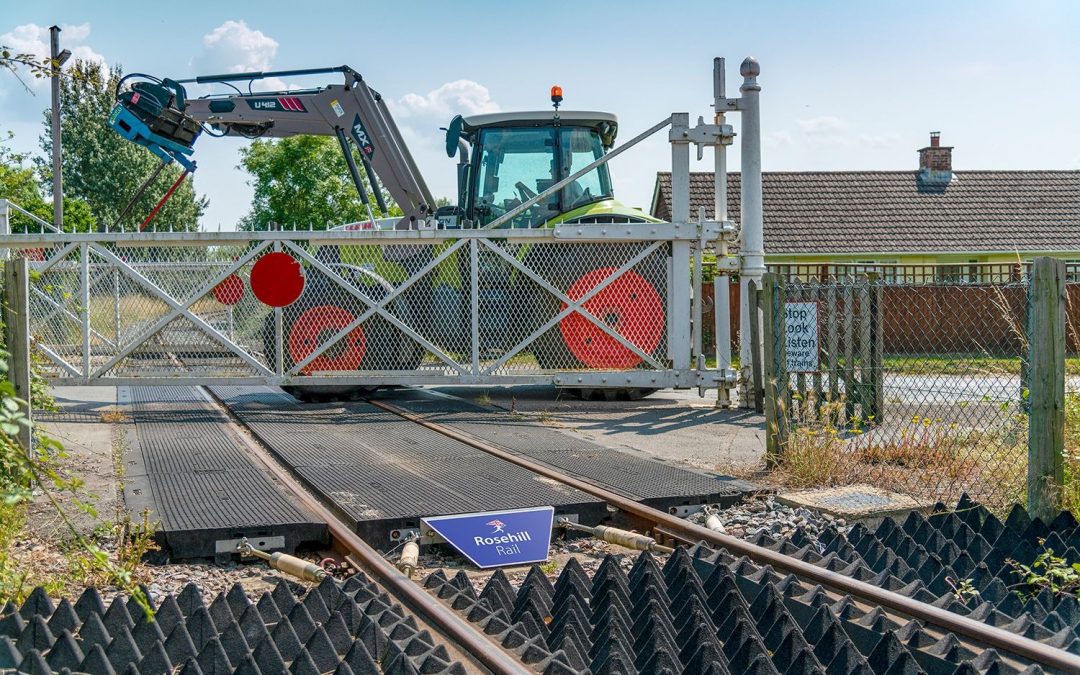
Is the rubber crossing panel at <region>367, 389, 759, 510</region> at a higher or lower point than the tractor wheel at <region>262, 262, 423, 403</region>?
lower

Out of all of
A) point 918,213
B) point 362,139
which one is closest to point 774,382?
point 362,139

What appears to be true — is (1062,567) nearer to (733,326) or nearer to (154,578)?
(154,578)

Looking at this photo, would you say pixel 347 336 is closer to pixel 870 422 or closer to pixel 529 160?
pixel 529 160

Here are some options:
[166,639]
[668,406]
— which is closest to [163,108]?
[668,406]

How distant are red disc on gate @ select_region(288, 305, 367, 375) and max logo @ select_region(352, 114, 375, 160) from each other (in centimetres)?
317

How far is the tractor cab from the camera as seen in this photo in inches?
578

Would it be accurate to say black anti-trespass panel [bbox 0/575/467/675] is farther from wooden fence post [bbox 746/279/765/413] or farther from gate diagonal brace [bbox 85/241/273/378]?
gate diagonal brace [bbox 85/241/273/378]

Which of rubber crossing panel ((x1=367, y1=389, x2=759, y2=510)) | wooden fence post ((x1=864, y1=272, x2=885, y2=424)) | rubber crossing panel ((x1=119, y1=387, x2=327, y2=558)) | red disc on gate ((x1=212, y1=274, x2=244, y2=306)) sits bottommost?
rubber crossing panel ((x1=367, y1=389, x2=759, y2=510))

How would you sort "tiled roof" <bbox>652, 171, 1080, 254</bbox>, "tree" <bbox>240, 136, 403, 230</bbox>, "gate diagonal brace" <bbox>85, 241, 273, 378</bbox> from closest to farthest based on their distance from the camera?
1. "gate diagonal brace" <bbox>85, 241, 273, 378</bbox>
2. "tiled roof" <bbox>652, 171, 1080, 254</bbox>
3. "tree" <bbox>240, 136, 403, 230</bbox>

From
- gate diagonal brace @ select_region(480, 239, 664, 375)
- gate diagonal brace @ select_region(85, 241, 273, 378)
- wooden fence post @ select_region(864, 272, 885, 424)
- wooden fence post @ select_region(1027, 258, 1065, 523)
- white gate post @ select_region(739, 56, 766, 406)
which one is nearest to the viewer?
wooden fence post @ select_region(1027, 258, 1065, 523)

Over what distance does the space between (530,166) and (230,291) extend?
426 centimetres

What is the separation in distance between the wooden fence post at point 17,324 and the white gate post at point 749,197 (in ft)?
26.3

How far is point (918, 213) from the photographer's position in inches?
1321

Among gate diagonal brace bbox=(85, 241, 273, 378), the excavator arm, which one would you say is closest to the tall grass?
gate diagonal brace bbox=(85, 241, 273, 378)
